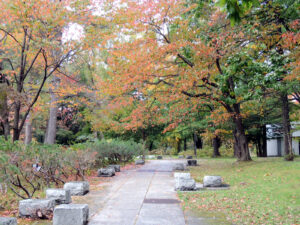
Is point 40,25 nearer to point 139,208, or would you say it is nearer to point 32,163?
point 32,163

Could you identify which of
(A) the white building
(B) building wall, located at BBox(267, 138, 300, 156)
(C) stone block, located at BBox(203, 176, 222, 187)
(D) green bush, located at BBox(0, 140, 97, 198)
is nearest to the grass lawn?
(C) stone block, located at BBox(203, 176, 222, 187)

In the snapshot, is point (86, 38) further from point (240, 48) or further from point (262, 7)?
point (262, 7)

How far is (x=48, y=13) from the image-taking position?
32.6ft

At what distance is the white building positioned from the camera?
26.2 meters

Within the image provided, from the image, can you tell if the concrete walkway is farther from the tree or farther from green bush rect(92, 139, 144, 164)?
green bush rect(92, 139, 144, 164)

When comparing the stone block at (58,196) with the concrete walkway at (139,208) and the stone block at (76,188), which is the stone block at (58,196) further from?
the stone block at (76,188)

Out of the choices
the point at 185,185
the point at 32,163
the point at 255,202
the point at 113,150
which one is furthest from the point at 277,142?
the point at 32,163

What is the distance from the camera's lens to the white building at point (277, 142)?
26.2 meters

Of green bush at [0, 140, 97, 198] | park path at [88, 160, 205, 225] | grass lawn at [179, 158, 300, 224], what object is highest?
green bush at [0, 140, 97, 198]

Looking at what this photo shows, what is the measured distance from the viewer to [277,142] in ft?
103

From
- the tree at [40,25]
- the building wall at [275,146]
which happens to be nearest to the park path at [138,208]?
the tree at [40,25]

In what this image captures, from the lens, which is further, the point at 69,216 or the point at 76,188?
the point at 76,188

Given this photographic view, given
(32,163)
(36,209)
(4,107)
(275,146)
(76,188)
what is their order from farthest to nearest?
(275,146) → (4,107) → (76,188) → (32,163) → (36,209)

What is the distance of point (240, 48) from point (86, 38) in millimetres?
6525
